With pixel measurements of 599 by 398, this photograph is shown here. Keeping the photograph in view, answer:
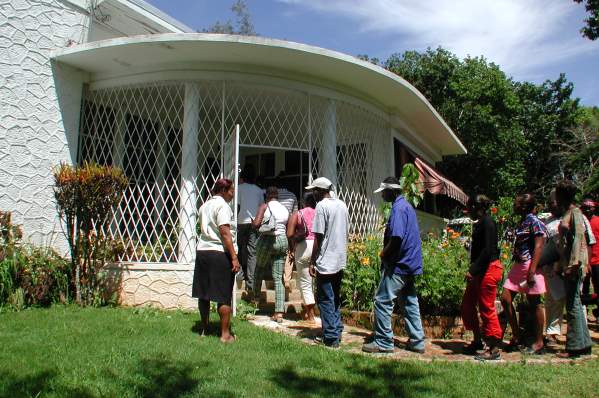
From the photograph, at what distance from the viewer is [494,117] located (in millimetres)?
20312

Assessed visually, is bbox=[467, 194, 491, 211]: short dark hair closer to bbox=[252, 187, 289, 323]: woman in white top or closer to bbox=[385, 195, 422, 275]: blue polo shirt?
bbox=[385, 195, 422, 275]: blue polo shirt

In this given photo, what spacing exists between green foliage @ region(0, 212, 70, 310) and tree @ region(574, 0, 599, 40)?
42.7 feet

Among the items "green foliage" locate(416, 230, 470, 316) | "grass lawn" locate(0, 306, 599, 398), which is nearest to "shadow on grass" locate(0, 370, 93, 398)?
"grass lawn" locate(0, 306, 599, 398)

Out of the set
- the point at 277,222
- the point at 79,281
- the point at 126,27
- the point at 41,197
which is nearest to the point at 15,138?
the point at 41,197

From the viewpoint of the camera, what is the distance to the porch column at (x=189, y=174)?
6562mm

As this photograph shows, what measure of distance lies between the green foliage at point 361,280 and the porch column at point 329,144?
6.09ft

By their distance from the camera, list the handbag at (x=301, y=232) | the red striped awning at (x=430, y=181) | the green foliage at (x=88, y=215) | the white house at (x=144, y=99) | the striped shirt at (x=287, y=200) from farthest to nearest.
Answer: the red striped awning at (x=430, y=181) → the striped shirt at (x=287, y=200) → the white house at (x=144, y=99) → the green foliage at (x=88, y=215) → the handbag at (x=301, y=232)

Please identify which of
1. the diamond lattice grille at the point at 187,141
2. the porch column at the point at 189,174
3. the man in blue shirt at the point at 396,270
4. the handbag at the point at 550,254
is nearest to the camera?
the man in blue shirt at the point at 396,270

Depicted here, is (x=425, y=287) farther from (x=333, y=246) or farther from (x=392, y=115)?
(x=392, y=115)

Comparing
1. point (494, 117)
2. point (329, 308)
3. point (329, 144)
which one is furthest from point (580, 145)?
point (329, 308)

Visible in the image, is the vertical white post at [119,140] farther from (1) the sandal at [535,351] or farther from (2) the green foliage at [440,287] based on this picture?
(1) the sandal at [535,351]

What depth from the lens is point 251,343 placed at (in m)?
4.45

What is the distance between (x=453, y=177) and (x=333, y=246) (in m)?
19.3

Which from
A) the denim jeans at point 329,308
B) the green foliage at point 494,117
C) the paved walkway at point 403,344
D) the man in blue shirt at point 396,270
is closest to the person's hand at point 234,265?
the denim jeans at point 329,308
